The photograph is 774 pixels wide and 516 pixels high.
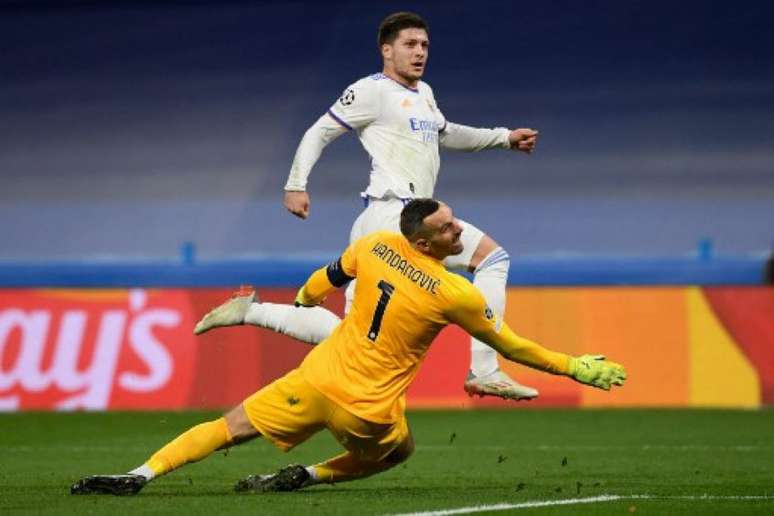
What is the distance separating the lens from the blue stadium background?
2089 centimetres

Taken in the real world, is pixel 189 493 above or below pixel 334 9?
below

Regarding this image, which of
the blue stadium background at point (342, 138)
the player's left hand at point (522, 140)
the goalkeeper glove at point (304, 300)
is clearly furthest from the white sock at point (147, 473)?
the blue stadium background at point (342, 138)

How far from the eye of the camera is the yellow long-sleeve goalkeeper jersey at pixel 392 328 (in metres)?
7.67

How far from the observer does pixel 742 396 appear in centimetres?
1548

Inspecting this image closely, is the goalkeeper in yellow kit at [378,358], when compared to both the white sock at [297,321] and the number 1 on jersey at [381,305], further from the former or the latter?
the white sock at [297,321]

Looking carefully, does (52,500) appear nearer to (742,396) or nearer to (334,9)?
(742,396)

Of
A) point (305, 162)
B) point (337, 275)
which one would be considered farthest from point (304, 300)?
point (305, 162)

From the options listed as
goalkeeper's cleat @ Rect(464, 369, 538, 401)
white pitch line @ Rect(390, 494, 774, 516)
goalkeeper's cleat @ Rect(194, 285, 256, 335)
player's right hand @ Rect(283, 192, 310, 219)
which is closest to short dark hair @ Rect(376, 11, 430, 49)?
player's right hand @ Rect(283, 192, 310, 219)

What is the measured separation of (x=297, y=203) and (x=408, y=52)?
1.03 m

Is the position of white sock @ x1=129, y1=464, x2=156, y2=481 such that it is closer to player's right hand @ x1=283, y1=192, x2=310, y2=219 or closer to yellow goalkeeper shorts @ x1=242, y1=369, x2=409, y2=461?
yellow goalkeeper shorts @ x1=242, y1=369, x2=409, y2=461

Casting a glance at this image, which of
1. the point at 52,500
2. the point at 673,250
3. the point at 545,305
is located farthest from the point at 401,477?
the point at 673,250

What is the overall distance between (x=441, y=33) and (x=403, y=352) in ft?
48.1

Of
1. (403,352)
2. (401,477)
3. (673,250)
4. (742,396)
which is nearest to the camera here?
(403,352)

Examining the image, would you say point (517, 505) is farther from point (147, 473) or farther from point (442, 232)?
point (147, 473)
